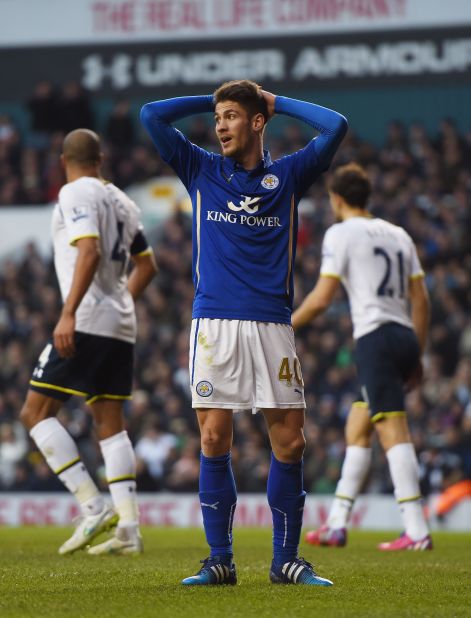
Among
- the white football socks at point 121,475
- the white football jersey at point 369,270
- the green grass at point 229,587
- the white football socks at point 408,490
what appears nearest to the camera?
the green grass at point 229,587

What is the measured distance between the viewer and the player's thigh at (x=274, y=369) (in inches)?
190

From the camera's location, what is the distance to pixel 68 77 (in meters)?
23.2

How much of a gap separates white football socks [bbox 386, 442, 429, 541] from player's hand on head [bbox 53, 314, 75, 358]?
2.15 metres

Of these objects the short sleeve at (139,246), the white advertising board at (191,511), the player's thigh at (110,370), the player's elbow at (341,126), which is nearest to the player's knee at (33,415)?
the player's thigh at (110,370)

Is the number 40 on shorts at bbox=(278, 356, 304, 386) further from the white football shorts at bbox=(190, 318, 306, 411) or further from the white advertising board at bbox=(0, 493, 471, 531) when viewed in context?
the white advertising board at bbox=(0, 493, 471, 531)

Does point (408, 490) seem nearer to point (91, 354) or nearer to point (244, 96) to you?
point (91, 354)

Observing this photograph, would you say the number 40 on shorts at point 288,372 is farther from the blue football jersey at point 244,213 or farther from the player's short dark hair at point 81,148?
the player's short dark hair at point 81,148

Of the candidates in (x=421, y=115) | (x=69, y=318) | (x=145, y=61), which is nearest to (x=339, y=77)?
(x=421, y=115)

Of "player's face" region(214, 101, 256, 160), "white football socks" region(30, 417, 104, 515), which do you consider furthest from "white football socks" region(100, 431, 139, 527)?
"player's face" region(214, 101, 256, 160)

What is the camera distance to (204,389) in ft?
15.7

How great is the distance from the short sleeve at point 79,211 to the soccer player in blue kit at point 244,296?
1609mm

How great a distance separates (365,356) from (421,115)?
14672 millimetres

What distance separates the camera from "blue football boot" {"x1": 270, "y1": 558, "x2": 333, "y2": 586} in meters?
4.84

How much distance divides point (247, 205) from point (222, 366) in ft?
2.25
